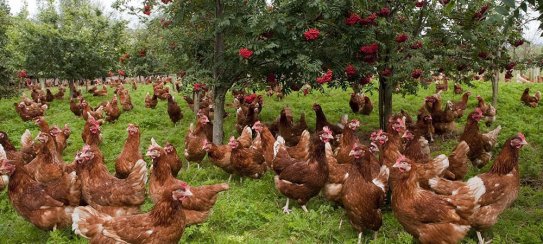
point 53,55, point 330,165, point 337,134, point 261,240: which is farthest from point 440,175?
point 53,55

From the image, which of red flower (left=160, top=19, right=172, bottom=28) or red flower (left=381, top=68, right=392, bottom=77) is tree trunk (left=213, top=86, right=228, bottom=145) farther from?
red flower (left=381, top=68, right=392, bottom=77)

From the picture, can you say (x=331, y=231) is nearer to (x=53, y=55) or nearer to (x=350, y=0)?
(x=350, y=0)

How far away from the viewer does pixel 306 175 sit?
7035 millimetres

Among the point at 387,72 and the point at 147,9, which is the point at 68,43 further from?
the point at 387,72

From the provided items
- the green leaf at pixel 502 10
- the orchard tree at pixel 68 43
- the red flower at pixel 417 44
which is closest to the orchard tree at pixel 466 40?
the red flower at pixel 417 44

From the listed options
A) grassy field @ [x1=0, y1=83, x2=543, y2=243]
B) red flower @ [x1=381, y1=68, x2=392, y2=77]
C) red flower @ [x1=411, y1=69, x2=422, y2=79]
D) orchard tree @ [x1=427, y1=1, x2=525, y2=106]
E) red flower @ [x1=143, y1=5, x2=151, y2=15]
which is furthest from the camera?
red flower @ [x1=143, y1=5, x2=151, y2=15]

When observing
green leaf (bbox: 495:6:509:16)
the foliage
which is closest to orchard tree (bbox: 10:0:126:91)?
the foliage

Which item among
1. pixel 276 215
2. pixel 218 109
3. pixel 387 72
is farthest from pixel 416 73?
pixel 218 109

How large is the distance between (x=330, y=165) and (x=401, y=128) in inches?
78.9

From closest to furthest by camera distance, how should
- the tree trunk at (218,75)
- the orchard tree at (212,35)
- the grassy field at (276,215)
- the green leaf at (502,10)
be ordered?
the green leaf at (502,10) → the grassy field at (276,215) → the orchard tree at (212,35) → the tree trunk at (218,75)

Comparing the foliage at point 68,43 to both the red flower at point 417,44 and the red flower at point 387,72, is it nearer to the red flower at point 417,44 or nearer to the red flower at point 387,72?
the red flower at point 387,72

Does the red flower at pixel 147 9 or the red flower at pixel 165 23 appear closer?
the red flower at pixel 147 9

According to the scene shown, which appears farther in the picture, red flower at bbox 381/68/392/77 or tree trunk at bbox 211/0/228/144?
tree trunk at bbox 211/0/228/144

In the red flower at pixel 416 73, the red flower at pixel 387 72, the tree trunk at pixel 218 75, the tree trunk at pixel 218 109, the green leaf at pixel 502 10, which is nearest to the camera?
the green leaf at pixel 502 10
